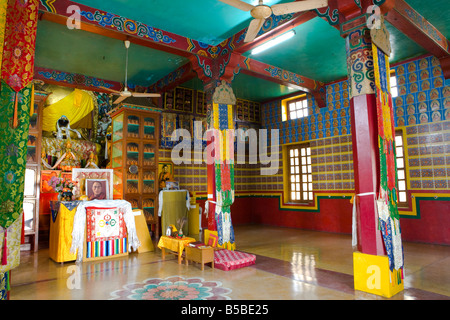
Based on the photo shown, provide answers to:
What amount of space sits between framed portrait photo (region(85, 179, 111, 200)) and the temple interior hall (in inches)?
0.9

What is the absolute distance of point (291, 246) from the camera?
7.56 metres

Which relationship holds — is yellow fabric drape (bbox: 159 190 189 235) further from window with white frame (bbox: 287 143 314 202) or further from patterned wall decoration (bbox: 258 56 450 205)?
patterned wall decoration (bbox: 258 56 450 205)

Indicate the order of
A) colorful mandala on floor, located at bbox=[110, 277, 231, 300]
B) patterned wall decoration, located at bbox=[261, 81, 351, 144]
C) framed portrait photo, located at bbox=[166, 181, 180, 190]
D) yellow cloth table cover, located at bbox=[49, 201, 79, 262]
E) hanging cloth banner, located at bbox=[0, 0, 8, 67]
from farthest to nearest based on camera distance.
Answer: patterned wall decoration, located at bbox=[261, 81, 351, 144] < framed portrait photo, located at bbox=[166, 181, 180, 190] < yellow cloth table cover, located at bbox=[49, 201, 79, 262] < colorful mandala on floor, located at bbox=[110, 277, 231, 300] < hanging cloth banner, located at bbox=[0, 0, 8, 67]

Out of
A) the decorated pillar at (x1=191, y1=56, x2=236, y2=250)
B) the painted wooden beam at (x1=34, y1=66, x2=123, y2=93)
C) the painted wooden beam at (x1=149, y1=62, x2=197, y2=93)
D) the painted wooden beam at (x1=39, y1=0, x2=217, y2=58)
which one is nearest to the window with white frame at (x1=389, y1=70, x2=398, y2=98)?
the decorated pillar at (x1=191, y1=56, x2=236, y2=250)

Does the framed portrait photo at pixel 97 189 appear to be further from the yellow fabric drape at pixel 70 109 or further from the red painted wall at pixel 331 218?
the red painted wall at pixel 331 218

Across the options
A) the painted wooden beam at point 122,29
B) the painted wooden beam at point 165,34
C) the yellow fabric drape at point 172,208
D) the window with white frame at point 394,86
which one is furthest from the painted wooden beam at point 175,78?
the window with white frame at point 394,86

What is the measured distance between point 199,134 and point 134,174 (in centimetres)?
285

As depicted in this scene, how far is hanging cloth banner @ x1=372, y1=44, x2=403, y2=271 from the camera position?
4.21m

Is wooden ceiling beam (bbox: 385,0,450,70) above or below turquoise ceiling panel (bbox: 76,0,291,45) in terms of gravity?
below

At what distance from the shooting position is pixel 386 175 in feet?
14.2

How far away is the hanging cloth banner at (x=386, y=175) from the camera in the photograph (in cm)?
421

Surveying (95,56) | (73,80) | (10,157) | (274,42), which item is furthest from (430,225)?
(73,80)

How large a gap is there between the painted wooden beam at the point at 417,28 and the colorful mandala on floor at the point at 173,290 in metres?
5.40

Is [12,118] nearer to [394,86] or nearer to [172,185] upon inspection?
[172,185]
